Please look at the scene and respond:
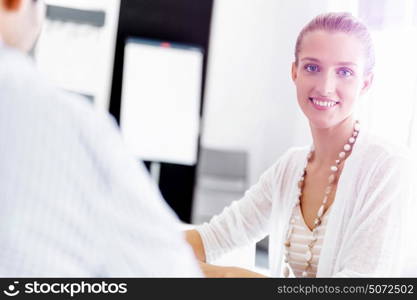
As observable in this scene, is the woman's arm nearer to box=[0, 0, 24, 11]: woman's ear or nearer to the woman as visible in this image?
the woman

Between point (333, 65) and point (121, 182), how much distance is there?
0.49 metres

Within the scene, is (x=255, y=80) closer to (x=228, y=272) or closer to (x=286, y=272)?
(x=286, y=272)

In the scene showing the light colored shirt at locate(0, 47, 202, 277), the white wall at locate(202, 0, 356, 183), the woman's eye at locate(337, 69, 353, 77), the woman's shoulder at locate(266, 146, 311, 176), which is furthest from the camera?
the white wall at locate(202, 0, 356, 183)

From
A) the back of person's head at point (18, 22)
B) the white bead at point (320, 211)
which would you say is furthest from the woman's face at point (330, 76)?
the back of person's head at point (18, 22)

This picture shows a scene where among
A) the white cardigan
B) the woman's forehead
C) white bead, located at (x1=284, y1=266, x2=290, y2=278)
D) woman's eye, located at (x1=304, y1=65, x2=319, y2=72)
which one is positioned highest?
the woman's forehead

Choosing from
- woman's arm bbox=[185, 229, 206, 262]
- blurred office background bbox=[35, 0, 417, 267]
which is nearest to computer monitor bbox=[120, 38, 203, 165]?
blurred office background bbox=[35, 0, 417, 267]

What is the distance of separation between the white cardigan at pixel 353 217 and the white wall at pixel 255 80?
0.84 m

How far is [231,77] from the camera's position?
7.50ft

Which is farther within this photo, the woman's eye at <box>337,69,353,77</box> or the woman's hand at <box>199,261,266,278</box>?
the woman's eye at <box>337,69,353,77</box>

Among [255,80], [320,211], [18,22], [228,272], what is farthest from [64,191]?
[255,80]

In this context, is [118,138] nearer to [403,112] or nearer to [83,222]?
[83,222]

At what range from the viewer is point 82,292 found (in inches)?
15.3

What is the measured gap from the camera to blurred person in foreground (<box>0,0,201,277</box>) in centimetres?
30

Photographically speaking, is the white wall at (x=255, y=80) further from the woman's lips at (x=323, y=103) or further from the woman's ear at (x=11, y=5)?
the woman's ear at (x=11, y=5)
